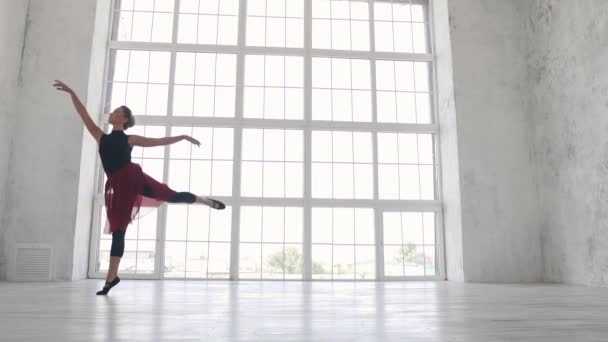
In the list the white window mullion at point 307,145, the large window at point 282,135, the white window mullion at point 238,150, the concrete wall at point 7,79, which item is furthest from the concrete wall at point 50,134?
the white window mullion at point 307,145

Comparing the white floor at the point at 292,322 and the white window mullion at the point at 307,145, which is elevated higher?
the white window mullion at the point at 307,145

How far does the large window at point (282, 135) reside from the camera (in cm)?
622

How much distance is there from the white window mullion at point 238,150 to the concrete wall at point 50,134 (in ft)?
6.74

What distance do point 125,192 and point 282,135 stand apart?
354cm

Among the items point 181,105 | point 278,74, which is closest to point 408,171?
point 278,74

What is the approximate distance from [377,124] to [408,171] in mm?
875

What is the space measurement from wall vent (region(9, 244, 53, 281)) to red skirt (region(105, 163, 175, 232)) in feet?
9.17

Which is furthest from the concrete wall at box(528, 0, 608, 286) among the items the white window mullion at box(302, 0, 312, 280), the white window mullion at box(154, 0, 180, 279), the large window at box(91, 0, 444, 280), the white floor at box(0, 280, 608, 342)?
the white window mullion at box(154, 0, 180, 279)

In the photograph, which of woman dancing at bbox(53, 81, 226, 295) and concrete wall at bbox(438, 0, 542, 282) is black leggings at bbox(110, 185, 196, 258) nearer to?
woman dancing at bbox(53, 81, 226, 295)

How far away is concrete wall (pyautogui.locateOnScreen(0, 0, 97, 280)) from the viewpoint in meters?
5.54

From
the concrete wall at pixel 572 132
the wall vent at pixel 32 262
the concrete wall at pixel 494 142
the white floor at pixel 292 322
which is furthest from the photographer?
the concrete wall at pixel 494 142

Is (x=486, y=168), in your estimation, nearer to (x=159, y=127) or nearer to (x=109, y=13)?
(x=159, y=127)

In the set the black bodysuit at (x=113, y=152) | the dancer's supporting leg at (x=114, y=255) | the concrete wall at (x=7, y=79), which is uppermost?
the concrete wall at (x=7, y=79)

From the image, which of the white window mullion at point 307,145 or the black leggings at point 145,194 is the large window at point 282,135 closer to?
the white window mullion at point 307,145
